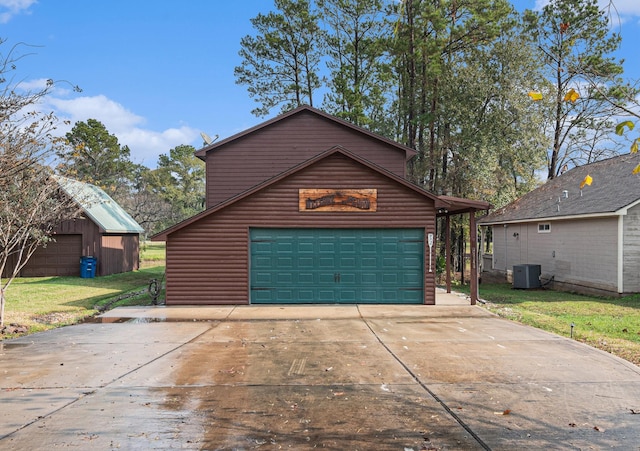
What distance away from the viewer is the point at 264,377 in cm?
621

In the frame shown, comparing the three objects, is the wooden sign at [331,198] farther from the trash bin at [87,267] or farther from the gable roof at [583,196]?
the trash bin at [87,267]

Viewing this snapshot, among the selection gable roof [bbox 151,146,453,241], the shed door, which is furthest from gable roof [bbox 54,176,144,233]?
gable roof [bbox 151,146,453,241]

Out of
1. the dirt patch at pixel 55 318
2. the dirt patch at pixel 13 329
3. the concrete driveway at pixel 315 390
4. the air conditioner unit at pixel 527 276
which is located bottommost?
the dirt patch at pixel 55 318

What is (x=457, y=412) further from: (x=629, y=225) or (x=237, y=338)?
(x=629, y=225)

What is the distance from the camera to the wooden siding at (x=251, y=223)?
1339cm

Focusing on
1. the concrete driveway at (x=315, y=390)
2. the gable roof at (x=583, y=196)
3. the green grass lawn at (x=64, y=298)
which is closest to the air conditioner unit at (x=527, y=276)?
the gable roof at (x=583, y=196)

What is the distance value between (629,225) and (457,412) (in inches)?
538

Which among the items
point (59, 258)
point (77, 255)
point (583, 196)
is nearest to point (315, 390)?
point (583, 196)

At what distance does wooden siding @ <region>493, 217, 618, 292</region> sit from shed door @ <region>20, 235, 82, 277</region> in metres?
21.8

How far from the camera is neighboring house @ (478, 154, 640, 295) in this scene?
49.2 ft

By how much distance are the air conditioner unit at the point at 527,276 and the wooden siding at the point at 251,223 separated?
7768 mm

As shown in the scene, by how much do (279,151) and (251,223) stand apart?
507 centimetres

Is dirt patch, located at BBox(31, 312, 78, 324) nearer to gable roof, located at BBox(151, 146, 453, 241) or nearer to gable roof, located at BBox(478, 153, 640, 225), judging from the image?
gable roof, located at BBox(151, 146, 453, 241)

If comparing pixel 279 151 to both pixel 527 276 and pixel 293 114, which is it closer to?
pixel 293 114
